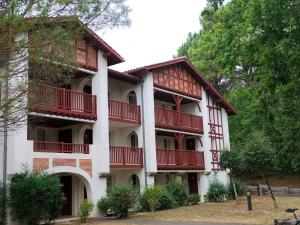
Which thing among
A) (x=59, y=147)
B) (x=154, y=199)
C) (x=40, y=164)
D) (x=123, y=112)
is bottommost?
(x=154, y=199)

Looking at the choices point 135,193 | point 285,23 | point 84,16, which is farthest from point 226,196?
point 84,16

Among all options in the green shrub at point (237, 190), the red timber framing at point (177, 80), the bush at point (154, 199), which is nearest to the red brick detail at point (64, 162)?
the bush at point (154, 199)

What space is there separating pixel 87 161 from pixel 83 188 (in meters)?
2.64

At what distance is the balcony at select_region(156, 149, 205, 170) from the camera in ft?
95.3

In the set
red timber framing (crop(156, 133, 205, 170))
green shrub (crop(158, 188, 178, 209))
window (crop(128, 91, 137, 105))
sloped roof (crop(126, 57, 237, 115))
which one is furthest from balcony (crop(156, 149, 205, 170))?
sloped roof (crop(126, 57, 237, 115))

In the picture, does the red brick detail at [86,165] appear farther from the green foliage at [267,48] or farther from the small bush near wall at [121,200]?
the green foliage at [267,48]

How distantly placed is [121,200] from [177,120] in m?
10.8

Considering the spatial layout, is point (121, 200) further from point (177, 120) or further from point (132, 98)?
point (177, 120)

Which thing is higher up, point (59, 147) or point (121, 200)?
point (59, 147)

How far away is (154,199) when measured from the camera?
24.7 metres

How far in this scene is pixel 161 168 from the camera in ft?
94.5

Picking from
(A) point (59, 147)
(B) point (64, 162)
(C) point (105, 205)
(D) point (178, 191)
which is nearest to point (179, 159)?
(D) point (178, 191)

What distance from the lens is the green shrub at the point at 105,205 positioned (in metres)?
22.6

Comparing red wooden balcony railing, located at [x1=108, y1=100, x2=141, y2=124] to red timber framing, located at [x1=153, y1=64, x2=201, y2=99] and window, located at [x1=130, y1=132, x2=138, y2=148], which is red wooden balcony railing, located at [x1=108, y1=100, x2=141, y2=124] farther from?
red timber framing, located at [x1=153, y1=64, x2=201, y2=99]
